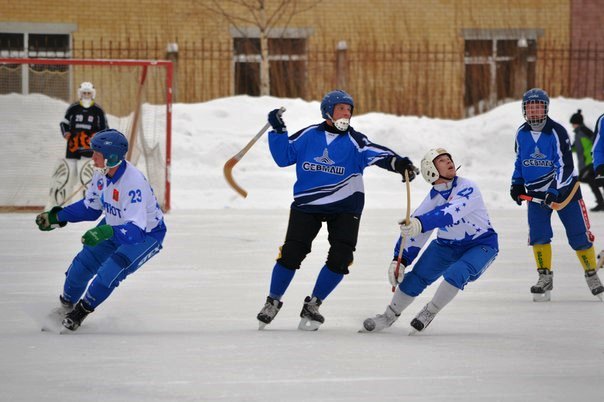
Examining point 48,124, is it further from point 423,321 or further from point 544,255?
point 423,321

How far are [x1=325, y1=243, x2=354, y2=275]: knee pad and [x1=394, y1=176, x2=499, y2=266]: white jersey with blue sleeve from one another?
280 millimetres

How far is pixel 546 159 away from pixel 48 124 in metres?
8.94

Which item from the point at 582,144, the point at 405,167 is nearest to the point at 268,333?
the point at 405,167

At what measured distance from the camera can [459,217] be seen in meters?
6.61

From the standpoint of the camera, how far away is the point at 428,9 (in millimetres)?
22984

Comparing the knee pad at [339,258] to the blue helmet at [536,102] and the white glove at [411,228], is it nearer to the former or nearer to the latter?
the white glove at [411,228]

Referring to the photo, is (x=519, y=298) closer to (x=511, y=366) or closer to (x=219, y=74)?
(x=511, y=366)

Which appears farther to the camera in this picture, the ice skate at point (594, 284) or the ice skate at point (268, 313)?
the ice skate at point (594, 284)

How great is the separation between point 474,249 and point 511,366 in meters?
1.10

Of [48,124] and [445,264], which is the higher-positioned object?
[48,124]

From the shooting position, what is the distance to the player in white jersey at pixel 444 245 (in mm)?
6668

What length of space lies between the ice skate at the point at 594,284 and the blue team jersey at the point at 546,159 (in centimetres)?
60

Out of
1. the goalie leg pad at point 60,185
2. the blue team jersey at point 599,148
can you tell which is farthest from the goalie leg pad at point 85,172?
the blue team jersey at point 599,148

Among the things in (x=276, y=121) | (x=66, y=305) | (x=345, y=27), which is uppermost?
(x=345, y=27)
